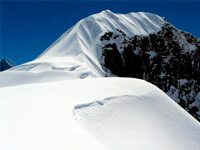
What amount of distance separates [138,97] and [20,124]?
4965 mm

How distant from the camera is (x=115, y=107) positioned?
597 centimetres

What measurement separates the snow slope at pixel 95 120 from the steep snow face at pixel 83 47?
11.1 meters

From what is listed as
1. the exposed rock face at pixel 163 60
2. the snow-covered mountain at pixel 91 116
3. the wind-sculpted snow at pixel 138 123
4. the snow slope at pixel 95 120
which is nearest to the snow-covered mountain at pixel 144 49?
the exposed rock face at pixel 163 60

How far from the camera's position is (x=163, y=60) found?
189ft

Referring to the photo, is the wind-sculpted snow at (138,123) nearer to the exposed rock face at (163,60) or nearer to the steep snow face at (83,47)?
the steep snow face at (83,47)

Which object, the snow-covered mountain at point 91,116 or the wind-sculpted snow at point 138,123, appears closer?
the snow-covered mountain at point 91,116

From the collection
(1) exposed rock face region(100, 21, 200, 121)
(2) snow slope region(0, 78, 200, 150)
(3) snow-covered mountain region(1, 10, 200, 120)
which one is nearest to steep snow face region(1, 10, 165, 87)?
(3) snow-covered mountain region(1, 10, 200, 120)

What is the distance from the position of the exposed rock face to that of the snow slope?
3859 centimetres

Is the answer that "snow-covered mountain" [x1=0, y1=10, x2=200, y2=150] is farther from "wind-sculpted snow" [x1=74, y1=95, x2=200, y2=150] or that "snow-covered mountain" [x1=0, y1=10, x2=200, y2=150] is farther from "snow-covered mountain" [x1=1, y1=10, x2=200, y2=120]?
"snow-covered mountain" [x1=1, y1=10, x2=200, y2=120]

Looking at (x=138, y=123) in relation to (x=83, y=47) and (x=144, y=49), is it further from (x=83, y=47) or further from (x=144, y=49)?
(x=144, y=49)

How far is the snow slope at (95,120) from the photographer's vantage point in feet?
11.1

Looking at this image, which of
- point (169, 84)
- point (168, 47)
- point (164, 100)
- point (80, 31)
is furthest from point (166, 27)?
point (164, 100)

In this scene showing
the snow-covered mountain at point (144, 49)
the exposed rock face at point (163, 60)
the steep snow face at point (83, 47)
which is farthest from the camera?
the exposed rock face at point (163, 60)

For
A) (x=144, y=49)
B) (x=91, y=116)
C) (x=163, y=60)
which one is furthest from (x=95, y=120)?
(x=163, y=60)
